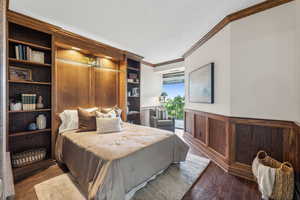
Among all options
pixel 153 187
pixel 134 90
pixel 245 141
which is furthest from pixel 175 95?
pixel 153 187

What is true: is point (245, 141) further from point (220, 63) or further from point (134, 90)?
point (134, 90)

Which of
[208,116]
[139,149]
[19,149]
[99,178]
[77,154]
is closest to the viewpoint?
[99,178]

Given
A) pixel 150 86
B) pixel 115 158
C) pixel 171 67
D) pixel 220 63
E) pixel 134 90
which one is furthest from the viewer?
pixel 150 86

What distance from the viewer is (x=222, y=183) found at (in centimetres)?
204

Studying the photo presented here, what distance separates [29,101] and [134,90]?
2.66 m

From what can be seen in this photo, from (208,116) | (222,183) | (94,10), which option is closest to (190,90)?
(208,116)

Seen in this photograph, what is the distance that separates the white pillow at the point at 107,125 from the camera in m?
2.50

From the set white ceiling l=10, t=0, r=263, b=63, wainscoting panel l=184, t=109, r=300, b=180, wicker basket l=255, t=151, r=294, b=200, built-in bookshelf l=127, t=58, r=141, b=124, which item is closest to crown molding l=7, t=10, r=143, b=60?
white ceiling l=10, t=0, r=263, b=63

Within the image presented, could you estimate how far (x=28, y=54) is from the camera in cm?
Answer: 233

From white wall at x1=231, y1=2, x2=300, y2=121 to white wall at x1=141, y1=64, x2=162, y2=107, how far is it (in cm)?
317

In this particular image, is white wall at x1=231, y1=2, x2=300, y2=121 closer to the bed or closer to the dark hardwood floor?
the dark hardwood floor

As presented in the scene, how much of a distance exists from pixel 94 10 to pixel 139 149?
Answer: 87.3 inches

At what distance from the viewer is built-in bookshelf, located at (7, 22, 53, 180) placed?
226 centimetres

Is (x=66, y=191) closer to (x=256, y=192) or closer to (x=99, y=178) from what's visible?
(x=99, y=178)
